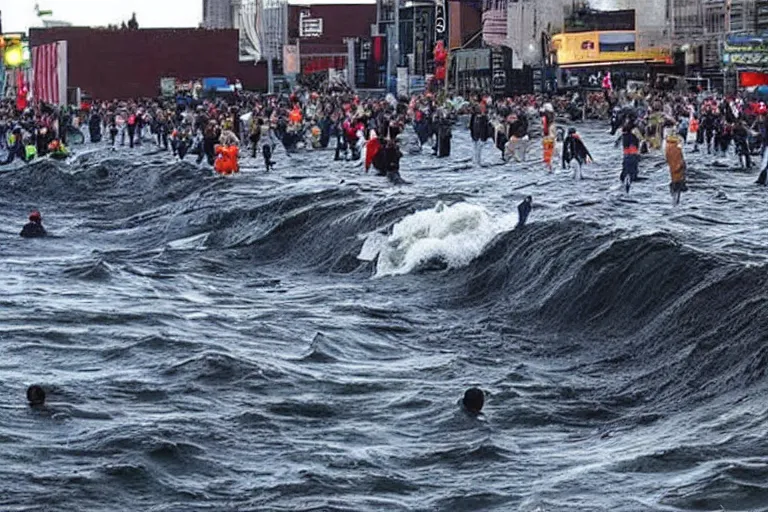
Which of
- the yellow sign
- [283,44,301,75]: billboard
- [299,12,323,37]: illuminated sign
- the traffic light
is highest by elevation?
[299,12,323,37]: illuminated sign

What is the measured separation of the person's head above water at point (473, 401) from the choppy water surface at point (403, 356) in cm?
20

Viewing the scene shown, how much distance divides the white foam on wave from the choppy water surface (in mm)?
49

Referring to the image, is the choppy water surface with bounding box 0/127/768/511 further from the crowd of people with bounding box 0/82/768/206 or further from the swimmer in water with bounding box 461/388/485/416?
the crowd of people with bounding box 0/82/768/206

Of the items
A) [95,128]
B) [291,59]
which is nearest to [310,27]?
[291,59]

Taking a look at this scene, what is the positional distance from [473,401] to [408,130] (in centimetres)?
5057

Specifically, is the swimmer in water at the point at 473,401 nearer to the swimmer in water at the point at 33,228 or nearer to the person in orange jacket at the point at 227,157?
the swimmer in water at the point at 33,228

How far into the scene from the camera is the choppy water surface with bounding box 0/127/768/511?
14766mm

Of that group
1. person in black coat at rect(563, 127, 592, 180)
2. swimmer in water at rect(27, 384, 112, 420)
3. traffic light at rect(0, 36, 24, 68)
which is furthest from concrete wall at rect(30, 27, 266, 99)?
swimmer in water at rect(27, 384, 112, 420)

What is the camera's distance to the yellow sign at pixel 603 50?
87312 mm

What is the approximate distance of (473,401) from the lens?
1736 centimetres

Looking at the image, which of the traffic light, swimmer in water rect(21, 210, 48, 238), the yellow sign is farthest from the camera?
the yellow sign

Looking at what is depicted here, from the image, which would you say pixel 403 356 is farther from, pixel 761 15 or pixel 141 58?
pixel 141 58

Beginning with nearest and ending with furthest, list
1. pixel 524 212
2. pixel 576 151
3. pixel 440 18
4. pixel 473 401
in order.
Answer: pixel 473 401, pixel 524 212, pixel 576 151, pixel 440 18

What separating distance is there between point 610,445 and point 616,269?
25.3ft
